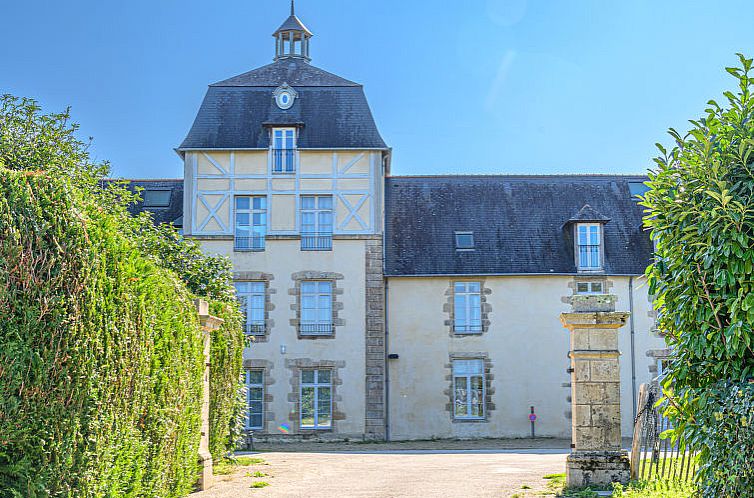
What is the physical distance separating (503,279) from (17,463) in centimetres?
1677

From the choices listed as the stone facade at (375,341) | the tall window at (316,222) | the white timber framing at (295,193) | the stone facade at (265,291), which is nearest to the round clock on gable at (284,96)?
the white timber framing at (295,193)

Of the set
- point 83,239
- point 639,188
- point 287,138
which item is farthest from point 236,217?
point 83,239

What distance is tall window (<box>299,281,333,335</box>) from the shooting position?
20.8 m

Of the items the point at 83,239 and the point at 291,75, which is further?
the point at 291,75

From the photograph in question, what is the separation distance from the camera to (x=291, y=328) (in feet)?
68.1

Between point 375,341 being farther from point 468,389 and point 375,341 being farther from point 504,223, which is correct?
point 504,223

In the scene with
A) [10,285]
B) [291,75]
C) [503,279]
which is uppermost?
[291,75]

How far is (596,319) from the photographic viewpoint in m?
9.23

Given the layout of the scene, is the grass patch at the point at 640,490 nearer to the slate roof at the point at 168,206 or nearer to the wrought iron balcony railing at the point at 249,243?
the wrought iron balcony railing at the point at 249,243

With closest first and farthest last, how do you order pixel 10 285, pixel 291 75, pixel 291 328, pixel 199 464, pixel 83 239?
pixel 10 285 < pixel 83 239 < pixel 199 464 < pixel 291 328 < pixel 291 75

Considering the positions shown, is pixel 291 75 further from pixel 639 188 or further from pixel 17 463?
pixel 17 463

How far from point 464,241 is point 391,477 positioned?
1189cm

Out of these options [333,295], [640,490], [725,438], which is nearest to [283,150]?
[333,295]

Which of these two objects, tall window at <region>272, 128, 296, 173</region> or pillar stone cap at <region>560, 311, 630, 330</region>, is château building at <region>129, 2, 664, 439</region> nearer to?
tall window at <region>272, 128, 296, 173</region>
